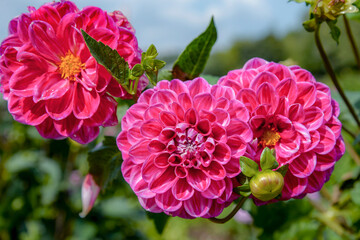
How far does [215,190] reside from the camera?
354mm

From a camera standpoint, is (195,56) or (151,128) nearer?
(151,128)

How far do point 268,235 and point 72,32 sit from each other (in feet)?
2.27

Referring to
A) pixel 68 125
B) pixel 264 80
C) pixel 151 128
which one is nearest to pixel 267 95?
pixel 264 80

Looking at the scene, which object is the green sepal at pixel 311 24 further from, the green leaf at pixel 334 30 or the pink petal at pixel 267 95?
the pink petal at pixel 267 95

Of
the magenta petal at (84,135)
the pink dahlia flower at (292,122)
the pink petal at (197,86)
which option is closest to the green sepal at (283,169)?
the pink dahlia flower at (292,122)

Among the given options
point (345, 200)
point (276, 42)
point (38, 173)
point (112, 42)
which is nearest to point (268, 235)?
point (345, 200)

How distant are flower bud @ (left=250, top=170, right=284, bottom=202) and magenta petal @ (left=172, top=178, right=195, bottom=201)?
6cm

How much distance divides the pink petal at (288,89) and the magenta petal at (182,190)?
0.45ft

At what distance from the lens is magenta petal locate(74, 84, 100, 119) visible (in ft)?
1.30

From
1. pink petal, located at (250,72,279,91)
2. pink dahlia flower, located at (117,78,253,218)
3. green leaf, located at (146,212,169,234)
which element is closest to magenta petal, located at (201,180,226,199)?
pink dahlia flower, located at (117,78,253,218)

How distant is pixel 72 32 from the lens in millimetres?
406

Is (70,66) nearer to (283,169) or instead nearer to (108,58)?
(108,58)

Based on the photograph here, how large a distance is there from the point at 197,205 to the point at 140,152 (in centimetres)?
8

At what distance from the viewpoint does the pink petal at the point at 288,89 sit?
37 centimetres
